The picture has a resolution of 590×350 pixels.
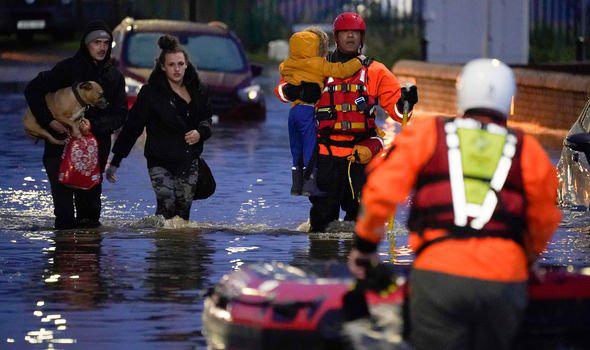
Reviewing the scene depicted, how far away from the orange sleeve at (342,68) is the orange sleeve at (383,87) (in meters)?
0.10

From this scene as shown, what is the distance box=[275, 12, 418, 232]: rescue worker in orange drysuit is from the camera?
1305 centimetres

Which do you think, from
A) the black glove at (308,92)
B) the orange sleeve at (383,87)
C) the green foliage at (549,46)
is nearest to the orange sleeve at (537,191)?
the orange sleeve at (383,87)

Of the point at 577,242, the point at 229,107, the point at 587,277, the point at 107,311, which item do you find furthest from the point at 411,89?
the point at 229,107

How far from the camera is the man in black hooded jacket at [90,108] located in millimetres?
13555

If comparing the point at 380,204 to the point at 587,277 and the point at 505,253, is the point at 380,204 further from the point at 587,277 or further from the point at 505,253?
the point at 587,277

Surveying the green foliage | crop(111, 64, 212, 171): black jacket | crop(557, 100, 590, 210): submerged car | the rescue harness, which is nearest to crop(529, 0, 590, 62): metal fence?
the green foliage

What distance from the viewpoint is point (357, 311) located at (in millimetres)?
6680

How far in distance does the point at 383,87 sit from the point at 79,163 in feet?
7.13

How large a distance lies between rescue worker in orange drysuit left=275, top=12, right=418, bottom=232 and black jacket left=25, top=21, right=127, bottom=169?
1205 millimetres

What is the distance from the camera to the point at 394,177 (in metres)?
6.55

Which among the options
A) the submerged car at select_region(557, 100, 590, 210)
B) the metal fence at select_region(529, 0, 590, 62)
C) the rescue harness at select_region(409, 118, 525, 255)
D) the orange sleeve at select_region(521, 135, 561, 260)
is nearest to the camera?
the rescue harness at select_region(409, 118, 525, 255)

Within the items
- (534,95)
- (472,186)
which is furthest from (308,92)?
(534,95)

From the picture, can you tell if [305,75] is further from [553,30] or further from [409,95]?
[553,30]

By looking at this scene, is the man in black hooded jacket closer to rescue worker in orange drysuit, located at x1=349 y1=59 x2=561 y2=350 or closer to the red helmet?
the red helmet
